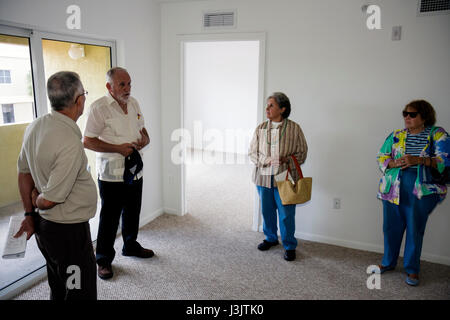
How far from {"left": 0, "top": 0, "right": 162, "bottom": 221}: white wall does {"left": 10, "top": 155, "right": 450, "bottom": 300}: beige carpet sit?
76cm

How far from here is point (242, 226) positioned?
3.80 metres

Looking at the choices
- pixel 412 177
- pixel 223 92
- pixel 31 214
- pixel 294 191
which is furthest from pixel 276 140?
pixel 223 92

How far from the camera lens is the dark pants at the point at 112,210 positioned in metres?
2.66

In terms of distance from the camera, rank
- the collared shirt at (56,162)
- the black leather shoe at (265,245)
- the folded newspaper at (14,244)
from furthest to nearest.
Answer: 1. the black leather shoe at (265,245)
2. the folded newspaper at (14,244)
3. the collared shirt at (56,162)

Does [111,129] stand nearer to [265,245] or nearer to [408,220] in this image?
[265,245]

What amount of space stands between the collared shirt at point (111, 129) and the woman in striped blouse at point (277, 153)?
3.71 ft

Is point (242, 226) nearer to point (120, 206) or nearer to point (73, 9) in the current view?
point (120, 206)

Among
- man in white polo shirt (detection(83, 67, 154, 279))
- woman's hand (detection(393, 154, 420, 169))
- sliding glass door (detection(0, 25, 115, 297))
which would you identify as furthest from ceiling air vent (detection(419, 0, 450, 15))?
sliding glass door (detection(0, 25, 115, 297))

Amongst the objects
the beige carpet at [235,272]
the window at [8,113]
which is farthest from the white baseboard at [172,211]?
the window at [8,113]

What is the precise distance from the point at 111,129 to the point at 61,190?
107cm

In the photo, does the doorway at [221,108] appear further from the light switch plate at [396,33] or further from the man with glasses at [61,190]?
the man with glasses at [61,190]

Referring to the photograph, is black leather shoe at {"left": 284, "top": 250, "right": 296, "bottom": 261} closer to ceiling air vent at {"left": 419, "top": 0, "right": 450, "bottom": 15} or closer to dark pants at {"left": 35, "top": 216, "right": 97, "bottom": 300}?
dark pants at {"left": 35, "top": 216, "right": 97, "bottom": 300}

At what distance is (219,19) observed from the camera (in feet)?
11.2
